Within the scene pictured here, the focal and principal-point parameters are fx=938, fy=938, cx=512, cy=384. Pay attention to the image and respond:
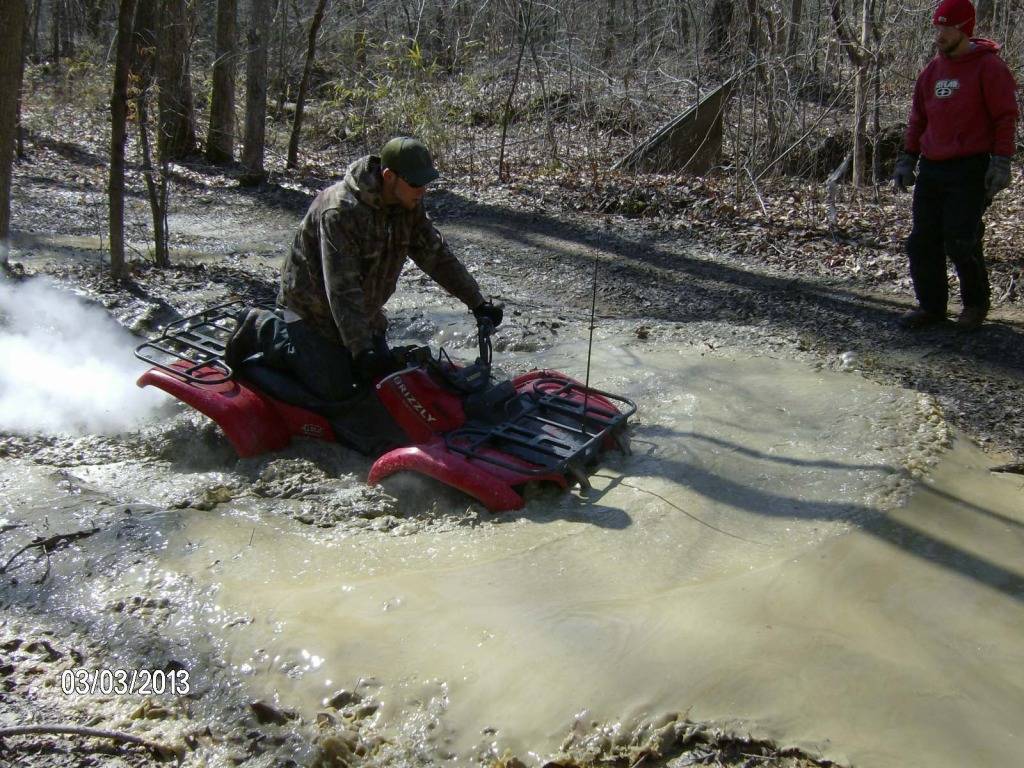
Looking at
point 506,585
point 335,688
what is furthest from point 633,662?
point 335,688

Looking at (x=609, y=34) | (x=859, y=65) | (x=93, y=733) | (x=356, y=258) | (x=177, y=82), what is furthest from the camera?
(x=609, y=34)

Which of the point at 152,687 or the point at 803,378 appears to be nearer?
the point at 152,687

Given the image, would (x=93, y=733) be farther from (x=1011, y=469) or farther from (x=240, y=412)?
(x=1011, y=469)

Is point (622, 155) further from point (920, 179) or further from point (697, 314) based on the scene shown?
point (920, 179)

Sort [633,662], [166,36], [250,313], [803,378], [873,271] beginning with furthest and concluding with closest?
[166,36], [873,271], [803,378], [250,313], [633,662]

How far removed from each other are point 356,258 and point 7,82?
5000mm

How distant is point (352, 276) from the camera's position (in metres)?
4.66

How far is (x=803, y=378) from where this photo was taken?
18.8 feet

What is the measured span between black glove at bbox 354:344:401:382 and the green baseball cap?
2.87 feet

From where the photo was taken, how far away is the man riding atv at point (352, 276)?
462 centimetres

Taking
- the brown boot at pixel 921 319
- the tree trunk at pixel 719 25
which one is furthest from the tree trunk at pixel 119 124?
the tree trunk at pixel 719 25

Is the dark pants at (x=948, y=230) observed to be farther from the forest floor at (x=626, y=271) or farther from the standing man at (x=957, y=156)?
the forest floor at (x=626, y=271)

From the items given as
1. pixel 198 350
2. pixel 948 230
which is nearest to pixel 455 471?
pixel 198 350

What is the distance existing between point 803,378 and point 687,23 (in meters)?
10.8
